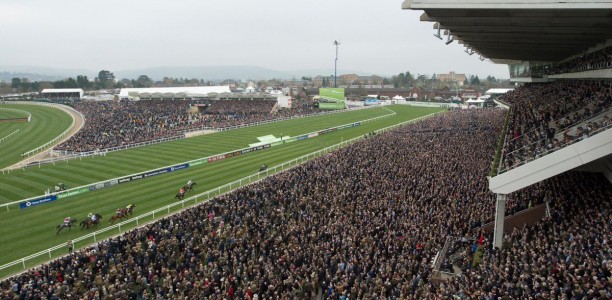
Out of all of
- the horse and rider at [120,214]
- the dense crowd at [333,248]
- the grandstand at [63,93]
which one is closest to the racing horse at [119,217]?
the horse and rider at [120,214]

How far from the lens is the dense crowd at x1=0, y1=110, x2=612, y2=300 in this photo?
11555mm

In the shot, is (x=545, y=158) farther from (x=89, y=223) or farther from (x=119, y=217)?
(x=89, y=223)

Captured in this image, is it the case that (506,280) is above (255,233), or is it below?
above

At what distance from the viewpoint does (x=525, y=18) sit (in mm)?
13578

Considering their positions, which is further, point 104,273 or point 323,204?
point 323,204

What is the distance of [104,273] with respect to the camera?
14305 millimetres

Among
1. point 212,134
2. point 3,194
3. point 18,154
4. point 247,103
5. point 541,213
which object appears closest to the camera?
point 541,213

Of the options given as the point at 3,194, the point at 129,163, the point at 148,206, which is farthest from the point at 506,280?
the point at 129,163

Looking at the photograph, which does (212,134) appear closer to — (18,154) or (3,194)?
(18,154)

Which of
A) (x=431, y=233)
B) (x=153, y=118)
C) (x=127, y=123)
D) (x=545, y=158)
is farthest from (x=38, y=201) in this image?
(x=153, y=118)

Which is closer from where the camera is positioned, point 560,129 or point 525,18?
point 525,18

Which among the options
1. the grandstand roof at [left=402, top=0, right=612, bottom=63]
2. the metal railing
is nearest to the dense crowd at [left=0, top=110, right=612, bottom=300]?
the metal railing

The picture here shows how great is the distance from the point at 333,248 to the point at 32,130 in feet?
173

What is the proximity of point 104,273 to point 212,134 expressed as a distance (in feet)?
127
